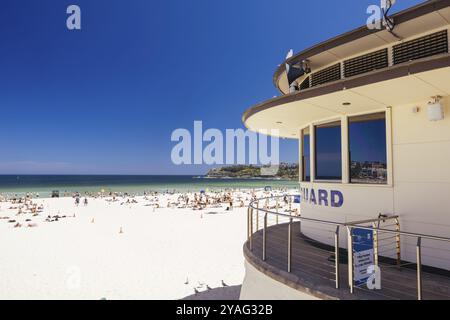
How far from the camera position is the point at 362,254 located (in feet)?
13.1

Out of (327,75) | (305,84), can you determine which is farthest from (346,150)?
(305,84)

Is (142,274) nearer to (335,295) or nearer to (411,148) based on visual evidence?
(335,295)

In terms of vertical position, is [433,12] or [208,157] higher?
[433,12]

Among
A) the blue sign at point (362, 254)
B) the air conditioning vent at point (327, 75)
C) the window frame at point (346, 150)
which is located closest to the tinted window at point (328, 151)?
the window frame at point (346, 150)

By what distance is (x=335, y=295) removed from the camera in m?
3.58

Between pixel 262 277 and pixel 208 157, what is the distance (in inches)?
335

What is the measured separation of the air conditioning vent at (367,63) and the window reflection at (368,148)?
3.82 feet

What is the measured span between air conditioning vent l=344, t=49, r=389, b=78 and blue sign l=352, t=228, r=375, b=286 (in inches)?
140

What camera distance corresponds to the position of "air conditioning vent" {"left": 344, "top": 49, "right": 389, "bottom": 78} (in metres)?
5.91

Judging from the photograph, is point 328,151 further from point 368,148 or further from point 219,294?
point 219,294

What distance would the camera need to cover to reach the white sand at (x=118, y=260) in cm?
933

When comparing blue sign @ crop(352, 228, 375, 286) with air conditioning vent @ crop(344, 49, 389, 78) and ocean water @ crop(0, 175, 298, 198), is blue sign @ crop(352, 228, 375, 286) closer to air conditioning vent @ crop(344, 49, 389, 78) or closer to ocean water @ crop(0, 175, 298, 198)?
air conditioning vent @ crop(344, 49, 389, 78)

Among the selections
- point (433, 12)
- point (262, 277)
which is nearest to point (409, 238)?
point (262, 277)

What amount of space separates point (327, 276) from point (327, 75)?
471 centimetres
